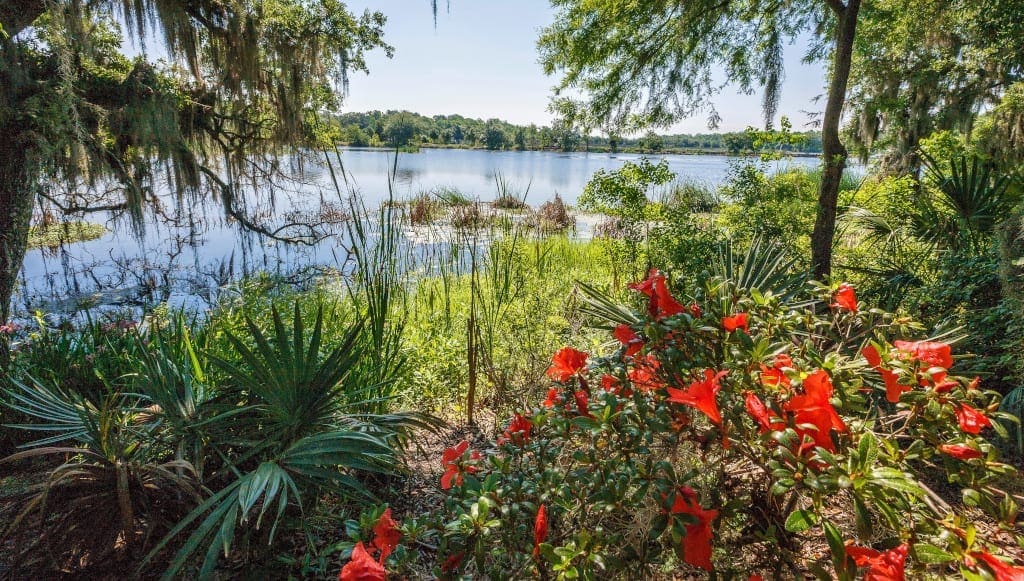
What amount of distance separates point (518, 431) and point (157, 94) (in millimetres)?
6550

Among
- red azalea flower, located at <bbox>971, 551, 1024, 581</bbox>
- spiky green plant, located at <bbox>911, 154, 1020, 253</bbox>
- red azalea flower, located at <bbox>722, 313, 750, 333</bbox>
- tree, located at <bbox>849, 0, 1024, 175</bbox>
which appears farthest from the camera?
tree, located at <bbox>849, 0, 1024, 175</bbox>

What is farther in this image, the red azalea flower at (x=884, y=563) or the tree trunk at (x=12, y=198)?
the tree trunk at (x=12, y=198)

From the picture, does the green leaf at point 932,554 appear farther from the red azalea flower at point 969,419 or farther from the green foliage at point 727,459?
the red azalea flower at point 969,419

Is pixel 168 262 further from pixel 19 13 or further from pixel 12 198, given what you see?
pixel 19 13

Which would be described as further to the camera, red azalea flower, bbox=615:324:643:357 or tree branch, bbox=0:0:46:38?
tree branch, bbox=0:0:46:38

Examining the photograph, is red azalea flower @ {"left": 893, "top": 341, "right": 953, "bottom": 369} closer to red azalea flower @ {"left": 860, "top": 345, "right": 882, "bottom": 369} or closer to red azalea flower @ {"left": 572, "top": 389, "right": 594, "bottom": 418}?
red azalea flower @ {"left": 860, "top": 345, "right": 882, "bottom": 369}

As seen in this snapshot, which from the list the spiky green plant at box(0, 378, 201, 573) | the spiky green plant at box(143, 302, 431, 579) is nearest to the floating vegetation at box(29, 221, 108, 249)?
the spiky green plant at box(0, 378, 201, 573)

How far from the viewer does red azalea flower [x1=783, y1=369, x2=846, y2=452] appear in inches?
34.2

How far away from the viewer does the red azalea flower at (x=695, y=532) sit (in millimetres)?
914

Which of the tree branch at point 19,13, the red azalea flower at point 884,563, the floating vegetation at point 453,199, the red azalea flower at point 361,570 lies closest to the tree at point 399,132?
the floating vegetation at point 453,199

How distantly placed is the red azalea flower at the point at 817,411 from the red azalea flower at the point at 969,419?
0.22 meters

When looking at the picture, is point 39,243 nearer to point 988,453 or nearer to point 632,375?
point 632,375

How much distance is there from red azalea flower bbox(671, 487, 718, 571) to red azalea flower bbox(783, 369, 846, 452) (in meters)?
0.23

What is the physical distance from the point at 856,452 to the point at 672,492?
32cm
